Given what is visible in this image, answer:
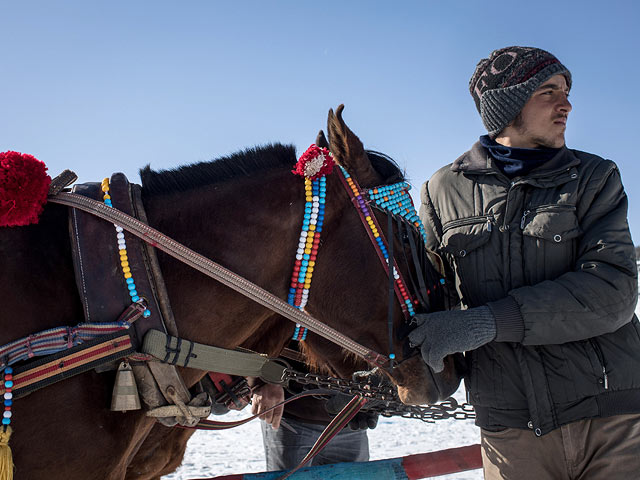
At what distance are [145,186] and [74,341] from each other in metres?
0.60

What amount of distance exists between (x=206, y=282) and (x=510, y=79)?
1.34m

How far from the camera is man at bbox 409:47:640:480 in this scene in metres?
1.87

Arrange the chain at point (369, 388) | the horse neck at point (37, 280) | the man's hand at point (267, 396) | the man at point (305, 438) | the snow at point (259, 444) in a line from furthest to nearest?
1. the snow at point (259, 444)
2. the man at point (305, 438)
3. the man's hand at point (267, 396)
4. the chain at point (369, 388)
5. the horse neck at point (37, 280)

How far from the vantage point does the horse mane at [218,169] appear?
1937 mm

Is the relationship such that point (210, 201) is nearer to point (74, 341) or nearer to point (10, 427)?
point (74, 341)

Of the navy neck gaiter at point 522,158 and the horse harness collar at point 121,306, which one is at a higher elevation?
the navy neck gaiter at point 522,158

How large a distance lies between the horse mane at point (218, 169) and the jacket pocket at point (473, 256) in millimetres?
694

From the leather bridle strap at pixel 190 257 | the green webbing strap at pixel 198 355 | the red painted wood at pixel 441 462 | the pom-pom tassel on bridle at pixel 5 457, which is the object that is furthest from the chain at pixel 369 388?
the pom-pom tassel on bridle at pixel 5 457

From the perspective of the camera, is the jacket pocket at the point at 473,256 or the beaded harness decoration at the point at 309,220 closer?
the beaded harness decoration at the point at 309,220

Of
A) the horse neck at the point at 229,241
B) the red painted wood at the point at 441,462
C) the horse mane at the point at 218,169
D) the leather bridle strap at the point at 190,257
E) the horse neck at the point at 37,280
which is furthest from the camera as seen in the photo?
the red painted wood at the point at 441,462

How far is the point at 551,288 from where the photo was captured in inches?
74.0

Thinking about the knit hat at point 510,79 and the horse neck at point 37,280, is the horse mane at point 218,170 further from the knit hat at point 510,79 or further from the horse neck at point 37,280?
the knit hat at point 510,79

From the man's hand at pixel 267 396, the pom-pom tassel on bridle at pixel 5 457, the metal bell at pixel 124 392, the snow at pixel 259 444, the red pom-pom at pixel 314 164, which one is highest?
the red pom-pom at pixel 314 164

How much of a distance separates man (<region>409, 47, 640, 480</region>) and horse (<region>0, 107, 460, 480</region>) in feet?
0.83
